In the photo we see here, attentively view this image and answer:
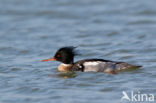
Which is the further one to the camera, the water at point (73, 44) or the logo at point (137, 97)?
the water at point (73, 44)

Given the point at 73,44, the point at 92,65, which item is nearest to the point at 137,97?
the point at 92,65

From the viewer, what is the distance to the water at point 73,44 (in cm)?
1147

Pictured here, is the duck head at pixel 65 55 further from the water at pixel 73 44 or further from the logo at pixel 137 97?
the logo at pixel 137 97

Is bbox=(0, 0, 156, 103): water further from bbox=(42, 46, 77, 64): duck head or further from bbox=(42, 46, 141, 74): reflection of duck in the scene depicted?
bbox=(42, 46, 77, 64): duck head

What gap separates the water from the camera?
11.5 meters

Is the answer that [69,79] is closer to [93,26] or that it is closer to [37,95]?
[37,95]

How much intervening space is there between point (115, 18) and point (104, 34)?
3233 mm

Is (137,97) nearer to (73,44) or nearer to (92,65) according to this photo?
(92,65)

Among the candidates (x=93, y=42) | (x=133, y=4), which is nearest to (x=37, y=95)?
(x=93, y=42)

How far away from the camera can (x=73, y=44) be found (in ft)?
60.5

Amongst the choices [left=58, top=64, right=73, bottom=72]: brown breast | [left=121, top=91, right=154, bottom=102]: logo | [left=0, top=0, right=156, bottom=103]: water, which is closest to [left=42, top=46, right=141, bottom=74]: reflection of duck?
[left=58, top=64, right=73, bottom=72]: brown breast

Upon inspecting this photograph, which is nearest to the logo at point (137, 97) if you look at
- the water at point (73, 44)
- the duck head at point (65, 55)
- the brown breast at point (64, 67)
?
the water at point (73, 44)

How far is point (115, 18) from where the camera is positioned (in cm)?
2295

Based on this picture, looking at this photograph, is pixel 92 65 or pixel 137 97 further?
pixel 92 65
